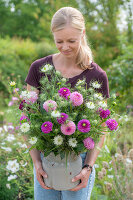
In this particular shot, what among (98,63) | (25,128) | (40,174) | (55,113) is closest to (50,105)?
(55,113)

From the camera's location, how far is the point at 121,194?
2264mm

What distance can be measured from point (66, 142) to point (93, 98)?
0.26 m

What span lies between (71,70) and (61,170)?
2.26ft

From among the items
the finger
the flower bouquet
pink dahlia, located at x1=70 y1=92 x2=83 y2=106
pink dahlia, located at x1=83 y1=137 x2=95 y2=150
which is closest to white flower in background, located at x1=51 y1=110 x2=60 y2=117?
the flower bouquet

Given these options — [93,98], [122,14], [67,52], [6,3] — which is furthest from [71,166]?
[6,3]

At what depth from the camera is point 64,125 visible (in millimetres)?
1091

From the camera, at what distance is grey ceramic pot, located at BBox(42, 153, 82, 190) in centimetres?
128

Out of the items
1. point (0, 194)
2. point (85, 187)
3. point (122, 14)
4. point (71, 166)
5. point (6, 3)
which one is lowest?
point (0, 194)

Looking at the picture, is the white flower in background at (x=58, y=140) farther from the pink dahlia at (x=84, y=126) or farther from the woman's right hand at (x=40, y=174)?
the woman's right hand at (x=40, y=174)

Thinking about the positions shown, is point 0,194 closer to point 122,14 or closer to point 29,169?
point 29,169

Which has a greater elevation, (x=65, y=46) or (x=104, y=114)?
(x=65, y=46)

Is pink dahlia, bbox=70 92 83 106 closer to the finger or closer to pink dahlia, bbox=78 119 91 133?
pink dahlia, bbox=78 119 91 133

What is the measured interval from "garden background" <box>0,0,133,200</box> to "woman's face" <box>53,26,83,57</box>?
43cm

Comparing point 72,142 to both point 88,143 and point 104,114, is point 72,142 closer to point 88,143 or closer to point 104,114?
point 88,143
